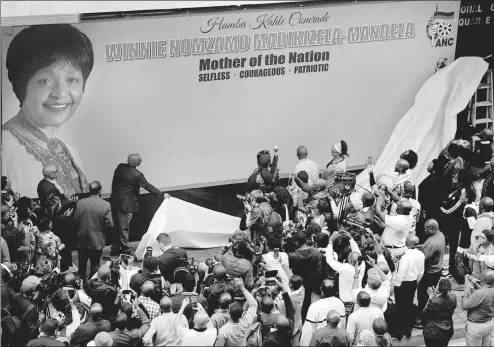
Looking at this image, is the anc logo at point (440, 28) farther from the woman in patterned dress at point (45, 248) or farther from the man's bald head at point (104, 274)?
the woman in patterned dress at point (45, 248)

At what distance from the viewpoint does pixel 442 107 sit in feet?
42.5

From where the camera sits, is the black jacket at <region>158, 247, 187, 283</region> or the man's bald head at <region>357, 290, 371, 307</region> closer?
the man's bald head at <region>357, 290, 371, 307</region>

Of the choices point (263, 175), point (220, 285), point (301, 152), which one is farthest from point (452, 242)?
point (220, 285)

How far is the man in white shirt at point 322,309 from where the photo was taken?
10.1 m

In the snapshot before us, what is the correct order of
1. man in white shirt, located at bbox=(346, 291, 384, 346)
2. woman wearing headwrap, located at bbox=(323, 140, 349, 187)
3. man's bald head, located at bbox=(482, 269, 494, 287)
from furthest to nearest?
woman wearing headwrap, located at bbox=(323, 140, 349, 187) < man's bald head, located at bbox=(482, 269, 494, 287) < man in white shirt, located at bbox=(346, 291, 384, 346)

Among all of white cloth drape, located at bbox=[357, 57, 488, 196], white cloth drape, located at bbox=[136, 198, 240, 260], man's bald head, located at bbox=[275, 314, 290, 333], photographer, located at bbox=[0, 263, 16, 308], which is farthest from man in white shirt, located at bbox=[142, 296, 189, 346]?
white cloth drape, located at bbox=[357, 57, 488, 196]

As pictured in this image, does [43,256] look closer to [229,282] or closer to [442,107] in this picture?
[229,282]

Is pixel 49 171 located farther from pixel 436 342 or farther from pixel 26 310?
pixel 436 342

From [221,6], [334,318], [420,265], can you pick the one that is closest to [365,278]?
[420,265]

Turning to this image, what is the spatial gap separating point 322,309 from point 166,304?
1.52 meters

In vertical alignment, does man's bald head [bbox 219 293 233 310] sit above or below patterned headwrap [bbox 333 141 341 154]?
below

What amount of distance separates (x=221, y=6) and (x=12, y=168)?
2.88 metres

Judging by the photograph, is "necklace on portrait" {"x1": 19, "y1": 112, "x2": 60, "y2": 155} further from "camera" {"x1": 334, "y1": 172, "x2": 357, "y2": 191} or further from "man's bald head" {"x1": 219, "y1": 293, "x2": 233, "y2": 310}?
"camera" {"x1": 334, "y1": 172, "x2": 357, "y2": 191}

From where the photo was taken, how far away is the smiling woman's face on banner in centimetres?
1135
